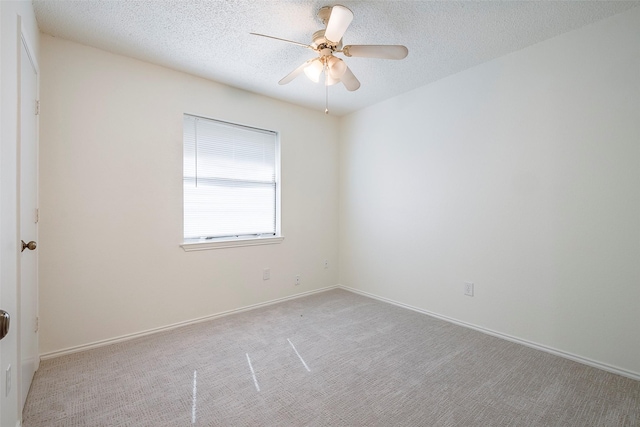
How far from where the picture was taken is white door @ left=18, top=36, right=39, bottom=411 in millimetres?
1638

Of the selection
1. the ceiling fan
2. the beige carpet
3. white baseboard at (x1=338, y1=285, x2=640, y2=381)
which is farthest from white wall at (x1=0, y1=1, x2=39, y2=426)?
white baseboard at (x1=338, y1=285, x2=640, y2=381)

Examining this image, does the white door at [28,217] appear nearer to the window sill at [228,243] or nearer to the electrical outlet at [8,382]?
the electrical outlet at [8,382]

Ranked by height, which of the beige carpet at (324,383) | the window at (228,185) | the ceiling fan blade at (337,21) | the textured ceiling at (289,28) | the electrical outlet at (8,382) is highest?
the textured ceiling at (289,28)

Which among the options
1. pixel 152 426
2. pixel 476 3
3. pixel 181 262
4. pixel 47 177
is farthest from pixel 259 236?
pixel 476 3

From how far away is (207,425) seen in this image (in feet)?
5.16

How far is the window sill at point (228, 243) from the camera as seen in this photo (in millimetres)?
2953

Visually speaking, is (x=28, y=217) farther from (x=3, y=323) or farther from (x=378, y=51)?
(x=378, y=51)

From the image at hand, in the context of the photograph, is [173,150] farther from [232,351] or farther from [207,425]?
[207,425]

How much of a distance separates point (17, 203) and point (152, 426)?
1366mm

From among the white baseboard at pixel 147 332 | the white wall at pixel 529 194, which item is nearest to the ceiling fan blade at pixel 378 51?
the white wall at pixel 529 194

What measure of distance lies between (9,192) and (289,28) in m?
1.95

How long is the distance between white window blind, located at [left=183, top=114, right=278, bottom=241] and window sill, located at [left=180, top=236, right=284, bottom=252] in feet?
0.37

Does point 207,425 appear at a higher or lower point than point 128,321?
lower

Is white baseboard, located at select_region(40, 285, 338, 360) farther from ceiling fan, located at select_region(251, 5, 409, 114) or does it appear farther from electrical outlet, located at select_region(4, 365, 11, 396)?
ceiling fan, located at select_region(251, 5, 409, 114)
